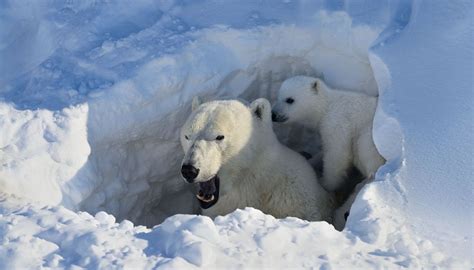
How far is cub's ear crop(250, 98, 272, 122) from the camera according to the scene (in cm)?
542

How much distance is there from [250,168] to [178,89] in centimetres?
90

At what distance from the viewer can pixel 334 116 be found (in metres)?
5.85

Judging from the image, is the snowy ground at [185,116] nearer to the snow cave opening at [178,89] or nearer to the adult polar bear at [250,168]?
the snow cave opening at [178,89]

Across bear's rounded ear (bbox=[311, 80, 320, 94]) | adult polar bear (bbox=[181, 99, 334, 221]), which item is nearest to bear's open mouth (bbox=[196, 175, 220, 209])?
adult polar bear (bbox=[181, 99, 334, 221])

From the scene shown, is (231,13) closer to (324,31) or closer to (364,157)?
(324,31)

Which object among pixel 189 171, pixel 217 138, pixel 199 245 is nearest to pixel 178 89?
pixel 217 138

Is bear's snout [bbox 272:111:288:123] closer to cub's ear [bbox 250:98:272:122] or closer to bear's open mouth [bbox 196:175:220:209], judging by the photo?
cub's ear [bbox 250:98:272:122]

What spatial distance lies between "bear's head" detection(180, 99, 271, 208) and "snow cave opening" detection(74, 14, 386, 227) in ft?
1.24

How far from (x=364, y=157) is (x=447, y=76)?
3.60 ft

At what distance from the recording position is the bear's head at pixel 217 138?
490 cm

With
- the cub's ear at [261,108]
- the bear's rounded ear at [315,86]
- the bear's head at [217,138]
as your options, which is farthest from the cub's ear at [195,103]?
the bear's rounded ear at [315,86]

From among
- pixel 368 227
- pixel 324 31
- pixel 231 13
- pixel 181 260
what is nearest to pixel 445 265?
pixel 368 227

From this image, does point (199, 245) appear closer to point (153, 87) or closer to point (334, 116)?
point (153, 87)

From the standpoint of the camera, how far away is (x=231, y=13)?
19.7 ft
